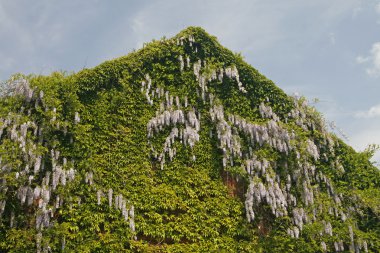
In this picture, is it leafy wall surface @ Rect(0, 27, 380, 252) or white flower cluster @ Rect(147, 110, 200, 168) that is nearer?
leafy wall surface @ Rect(0, 27, 380, 252)

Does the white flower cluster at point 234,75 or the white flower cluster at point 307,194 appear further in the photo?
the white flower cluster at point 234,75

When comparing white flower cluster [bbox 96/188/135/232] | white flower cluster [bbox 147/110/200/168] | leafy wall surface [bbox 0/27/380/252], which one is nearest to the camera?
leafy wall surface [bbox 0/27/380/252]

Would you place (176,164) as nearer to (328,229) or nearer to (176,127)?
(176,127)

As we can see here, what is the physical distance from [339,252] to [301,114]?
4099 mm

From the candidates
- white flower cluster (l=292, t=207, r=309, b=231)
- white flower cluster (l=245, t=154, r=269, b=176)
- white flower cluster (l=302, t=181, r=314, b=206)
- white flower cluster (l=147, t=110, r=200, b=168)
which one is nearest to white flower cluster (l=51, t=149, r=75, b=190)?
white flower cluster (l=147, t=110, r=200, b=168)

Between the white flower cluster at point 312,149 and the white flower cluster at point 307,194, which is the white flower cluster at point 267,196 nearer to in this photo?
the white flower cluster at point 307,194

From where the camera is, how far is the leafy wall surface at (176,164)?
8945mm

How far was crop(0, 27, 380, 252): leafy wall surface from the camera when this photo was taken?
895cm

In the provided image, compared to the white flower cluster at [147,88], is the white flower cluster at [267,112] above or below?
below

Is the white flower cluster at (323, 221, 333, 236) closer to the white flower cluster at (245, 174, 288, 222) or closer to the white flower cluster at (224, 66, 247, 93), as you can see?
the white flower cluster at (245, 174, 288, 222)

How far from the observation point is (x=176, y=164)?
10477 millimetres

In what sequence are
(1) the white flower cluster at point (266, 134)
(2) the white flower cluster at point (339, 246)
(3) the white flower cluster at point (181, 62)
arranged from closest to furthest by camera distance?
1. (2) the white flower cluster at point (339, 246)
2. (1) the white flower cluster at point (266, 134)
3. (3) the white flower cluster at point (181, 62)

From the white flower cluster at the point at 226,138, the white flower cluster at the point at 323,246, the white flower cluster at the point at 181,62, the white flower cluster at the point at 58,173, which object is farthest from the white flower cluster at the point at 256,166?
the white flower cluster at the point at 58,173

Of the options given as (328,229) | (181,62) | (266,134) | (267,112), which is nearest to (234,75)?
(267,112)
